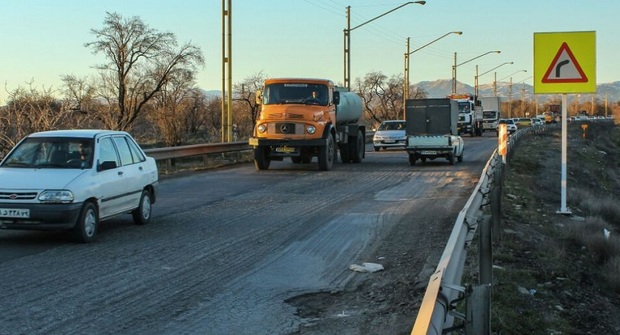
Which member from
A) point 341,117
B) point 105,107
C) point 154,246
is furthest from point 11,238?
point 105,107

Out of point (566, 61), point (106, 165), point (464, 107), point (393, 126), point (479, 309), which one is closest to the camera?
point (479, 309)

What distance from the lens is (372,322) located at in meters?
5.79

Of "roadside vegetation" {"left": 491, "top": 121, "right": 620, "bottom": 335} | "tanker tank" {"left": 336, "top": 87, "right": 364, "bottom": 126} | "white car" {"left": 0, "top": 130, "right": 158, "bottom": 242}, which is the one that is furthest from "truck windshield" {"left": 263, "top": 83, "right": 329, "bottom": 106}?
"white car" {"left": 0, "top": 130, "right": 158, "bottom": 242}

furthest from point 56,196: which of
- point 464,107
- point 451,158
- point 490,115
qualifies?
point 490,115

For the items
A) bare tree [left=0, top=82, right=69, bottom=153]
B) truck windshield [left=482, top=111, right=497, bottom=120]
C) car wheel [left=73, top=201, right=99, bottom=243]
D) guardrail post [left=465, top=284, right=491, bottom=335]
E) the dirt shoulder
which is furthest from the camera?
truck windshield [left=482, top=111, right=497, bottom=120]

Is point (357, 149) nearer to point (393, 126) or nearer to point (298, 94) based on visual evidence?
point (298, 94)

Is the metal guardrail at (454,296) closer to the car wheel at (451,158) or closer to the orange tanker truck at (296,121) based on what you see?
the orange tanker truck at (296,121)

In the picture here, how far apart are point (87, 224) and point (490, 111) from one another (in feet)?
219

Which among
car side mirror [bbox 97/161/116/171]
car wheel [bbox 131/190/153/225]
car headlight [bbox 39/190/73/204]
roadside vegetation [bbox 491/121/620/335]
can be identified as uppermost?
car side mirror [bbox 97/161/116/171]

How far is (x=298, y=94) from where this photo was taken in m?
21.9

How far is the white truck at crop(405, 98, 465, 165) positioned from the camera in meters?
24.7

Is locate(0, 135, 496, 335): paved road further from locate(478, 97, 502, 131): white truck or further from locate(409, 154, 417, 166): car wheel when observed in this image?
locate(478, 97, 502, 131): white truck

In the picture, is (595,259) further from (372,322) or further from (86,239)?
(86,239)

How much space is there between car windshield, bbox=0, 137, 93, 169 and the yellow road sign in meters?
7.66
